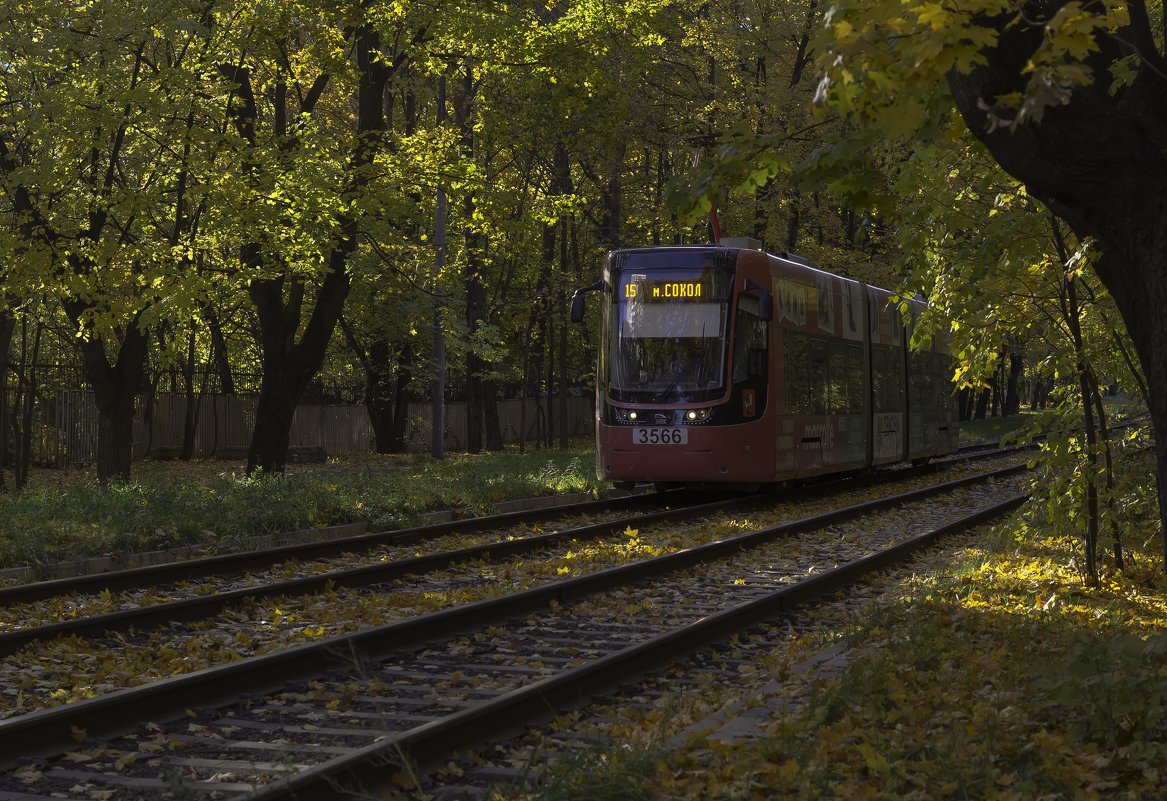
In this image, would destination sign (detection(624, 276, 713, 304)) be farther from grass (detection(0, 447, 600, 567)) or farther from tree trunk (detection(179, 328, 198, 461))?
tree trunk (detection(179, 328, 198, 461))

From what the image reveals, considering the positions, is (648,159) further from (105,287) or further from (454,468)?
(105,287)

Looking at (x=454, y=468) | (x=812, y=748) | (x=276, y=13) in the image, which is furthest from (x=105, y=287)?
(x=812, y=748)

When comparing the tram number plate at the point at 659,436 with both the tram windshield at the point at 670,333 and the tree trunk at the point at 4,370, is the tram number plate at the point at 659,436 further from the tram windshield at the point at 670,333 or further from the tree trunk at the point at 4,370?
the tree trunk at the point at 4,370

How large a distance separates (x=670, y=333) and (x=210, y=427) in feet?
78.9

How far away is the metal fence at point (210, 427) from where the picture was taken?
33.9 metres

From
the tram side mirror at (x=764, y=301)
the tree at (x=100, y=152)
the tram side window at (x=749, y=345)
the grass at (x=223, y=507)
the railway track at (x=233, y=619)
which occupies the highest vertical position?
the tree at (x=100, y=152)

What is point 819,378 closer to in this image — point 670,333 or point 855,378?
point 855,378

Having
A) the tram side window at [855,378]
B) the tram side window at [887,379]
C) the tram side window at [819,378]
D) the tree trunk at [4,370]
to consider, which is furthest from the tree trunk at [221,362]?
the tram side window at [819,378]

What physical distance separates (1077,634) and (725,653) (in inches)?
82.9

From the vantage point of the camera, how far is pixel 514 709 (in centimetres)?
654

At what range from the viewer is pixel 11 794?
535 cm

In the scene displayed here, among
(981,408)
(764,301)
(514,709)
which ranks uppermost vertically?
(764,301)

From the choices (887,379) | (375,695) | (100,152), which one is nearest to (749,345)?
(887,379)

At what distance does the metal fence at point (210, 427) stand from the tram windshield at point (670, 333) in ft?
64.4
